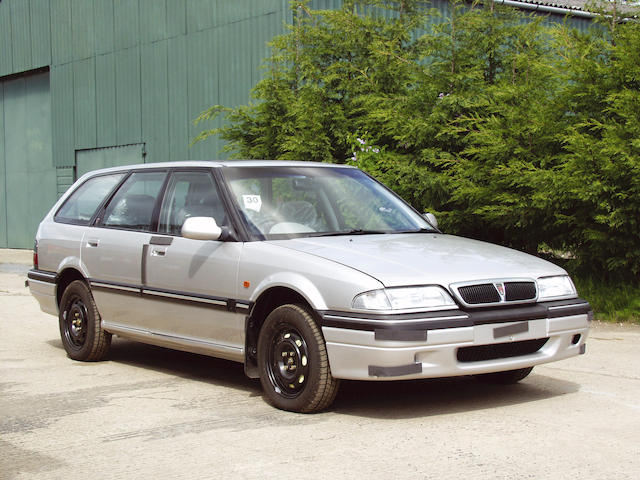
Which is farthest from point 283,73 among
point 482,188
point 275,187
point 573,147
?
point 275,187

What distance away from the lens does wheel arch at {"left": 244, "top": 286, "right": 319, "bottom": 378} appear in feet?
19.5

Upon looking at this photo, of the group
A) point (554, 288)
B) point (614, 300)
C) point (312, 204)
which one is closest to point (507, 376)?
point (554, 288)

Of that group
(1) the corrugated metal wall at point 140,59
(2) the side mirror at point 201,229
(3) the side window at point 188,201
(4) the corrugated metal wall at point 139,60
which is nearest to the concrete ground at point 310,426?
(2) the side mirror at point 201,229

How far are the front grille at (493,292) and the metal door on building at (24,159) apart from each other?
22.5m

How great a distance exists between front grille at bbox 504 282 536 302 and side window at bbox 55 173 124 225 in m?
3.80

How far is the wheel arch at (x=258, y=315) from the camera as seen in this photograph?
593 centimetres

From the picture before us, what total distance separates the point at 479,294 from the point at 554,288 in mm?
739

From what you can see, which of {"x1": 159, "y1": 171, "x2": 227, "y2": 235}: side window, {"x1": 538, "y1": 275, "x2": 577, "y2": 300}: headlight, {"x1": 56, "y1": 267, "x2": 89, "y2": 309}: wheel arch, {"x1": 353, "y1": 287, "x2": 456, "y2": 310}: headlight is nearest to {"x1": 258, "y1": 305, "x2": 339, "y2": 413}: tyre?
{"x1": 353, "y1": 287, "x2": 456, "y2": 310}: headlight

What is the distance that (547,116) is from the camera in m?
10.1

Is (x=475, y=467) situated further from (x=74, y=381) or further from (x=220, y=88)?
(x=220, y=88)

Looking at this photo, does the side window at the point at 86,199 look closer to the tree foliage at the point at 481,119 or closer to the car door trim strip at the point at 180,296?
the car door trim strip at the point at 180,296

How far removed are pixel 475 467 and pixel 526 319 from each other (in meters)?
1.45

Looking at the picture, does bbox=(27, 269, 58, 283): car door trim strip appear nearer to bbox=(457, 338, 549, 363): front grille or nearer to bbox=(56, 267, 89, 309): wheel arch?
bbox=(56, 267, 89, 309): wheel arch

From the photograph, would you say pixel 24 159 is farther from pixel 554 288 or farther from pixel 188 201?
pixel 554 288
